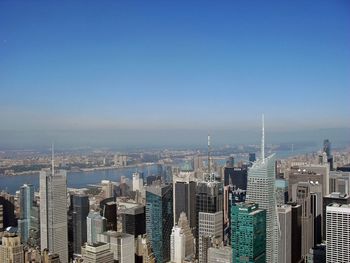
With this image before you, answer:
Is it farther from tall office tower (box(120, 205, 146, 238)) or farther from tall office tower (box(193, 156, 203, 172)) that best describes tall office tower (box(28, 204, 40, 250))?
tall office tower (box(193, 156, 203, 172))

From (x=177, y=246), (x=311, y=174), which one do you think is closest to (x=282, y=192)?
(x=311, y=174)

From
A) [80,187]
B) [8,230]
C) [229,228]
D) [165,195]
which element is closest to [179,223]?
[165,195]

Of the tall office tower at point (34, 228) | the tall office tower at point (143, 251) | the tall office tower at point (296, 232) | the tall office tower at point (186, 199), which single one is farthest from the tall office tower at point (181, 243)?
the tall office tower at point (34, 228)

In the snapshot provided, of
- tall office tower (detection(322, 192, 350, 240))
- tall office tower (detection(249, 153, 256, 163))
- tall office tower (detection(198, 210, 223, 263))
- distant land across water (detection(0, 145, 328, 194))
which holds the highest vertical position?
tall office tower (detection(249, 153, 256, 163))

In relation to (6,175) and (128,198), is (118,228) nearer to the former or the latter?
(128,198)

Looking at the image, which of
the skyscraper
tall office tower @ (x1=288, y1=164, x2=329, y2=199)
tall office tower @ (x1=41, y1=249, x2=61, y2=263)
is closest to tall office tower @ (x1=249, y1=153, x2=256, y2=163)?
the skyscraper

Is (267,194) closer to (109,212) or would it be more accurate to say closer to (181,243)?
(181,243)

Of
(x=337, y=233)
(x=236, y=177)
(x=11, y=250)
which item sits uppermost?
(x=236, y=177)
